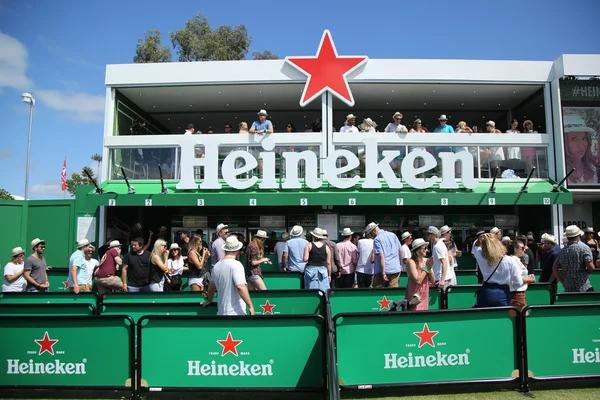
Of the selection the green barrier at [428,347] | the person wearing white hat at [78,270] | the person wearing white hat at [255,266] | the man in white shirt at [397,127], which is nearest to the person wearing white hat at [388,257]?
the person wearing white hat at [255,266]

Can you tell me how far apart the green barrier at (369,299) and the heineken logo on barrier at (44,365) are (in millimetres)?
3904

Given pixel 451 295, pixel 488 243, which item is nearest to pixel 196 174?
pixel 451 295

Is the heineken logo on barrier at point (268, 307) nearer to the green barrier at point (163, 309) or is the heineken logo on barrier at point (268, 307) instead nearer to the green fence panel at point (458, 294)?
the green barrier at point (163, 309)

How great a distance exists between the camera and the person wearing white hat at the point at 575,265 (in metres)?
6.78

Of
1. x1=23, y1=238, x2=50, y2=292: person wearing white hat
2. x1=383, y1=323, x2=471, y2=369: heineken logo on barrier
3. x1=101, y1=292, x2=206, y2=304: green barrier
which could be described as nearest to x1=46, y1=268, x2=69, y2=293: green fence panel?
x1=23, y1=238, x2=50, y2=292: person wearing white hat

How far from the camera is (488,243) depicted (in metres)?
5.67

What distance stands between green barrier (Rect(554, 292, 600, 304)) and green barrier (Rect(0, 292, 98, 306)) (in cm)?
759

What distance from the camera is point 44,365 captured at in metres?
5.04

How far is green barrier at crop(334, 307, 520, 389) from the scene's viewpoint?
16.0ft

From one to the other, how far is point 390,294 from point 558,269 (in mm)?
2869

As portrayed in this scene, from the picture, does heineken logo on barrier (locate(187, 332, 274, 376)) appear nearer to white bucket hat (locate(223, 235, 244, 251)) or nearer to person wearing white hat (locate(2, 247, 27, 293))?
white bucket hat (locate(223, 235, 244, 251))

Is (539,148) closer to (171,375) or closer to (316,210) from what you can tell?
(316,210)

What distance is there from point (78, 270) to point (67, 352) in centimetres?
420

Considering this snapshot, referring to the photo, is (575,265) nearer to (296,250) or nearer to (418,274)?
(418,274)
